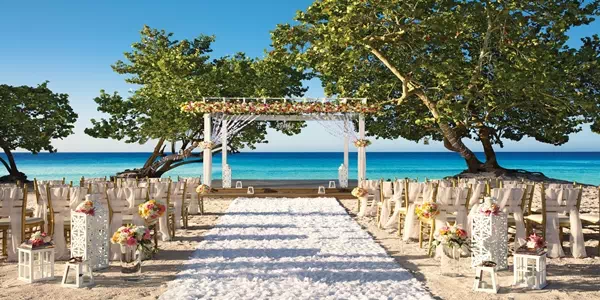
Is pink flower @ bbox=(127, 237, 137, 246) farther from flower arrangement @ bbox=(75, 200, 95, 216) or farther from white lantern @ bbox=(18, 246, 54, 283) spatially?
white lantern @ bbox=(18, 246, 54, 283)

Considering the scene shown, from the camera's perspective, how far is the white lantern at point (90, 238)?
738 centimetres

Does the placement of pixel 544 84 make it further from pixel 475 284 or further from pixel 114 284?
pixel 114 284

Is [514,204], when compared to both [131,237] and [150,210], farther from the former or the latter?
[131,237]

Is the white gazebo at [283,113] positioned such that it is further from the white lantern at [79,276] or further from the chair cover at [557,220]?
the white lantern at [79,276]

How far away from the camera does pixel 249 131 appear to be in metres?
28.9

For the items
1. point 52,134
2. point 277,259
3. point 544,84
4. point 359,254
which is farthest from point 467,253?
point 52,134

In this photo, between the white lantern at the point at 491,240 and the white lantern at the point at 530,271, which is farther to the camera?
the white lantern at the point at 491,240

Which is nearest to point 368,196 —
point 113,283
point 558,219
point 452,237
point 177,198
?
point 177,198

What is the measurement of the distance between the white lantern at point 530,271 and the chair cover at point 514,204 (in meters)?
2.29

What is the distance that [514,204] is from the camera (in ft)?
29.2

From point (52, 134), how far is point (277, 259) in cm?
2314

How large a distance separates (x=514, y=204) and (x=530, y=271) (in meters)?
2.58

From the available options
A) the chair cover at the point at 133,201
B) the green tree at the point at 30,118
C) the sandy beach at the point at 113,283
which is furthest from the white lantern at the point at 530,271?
the green tree at the point at 30,118

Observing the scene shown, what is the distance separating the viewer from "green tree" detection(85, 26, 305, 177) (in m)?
25.0
